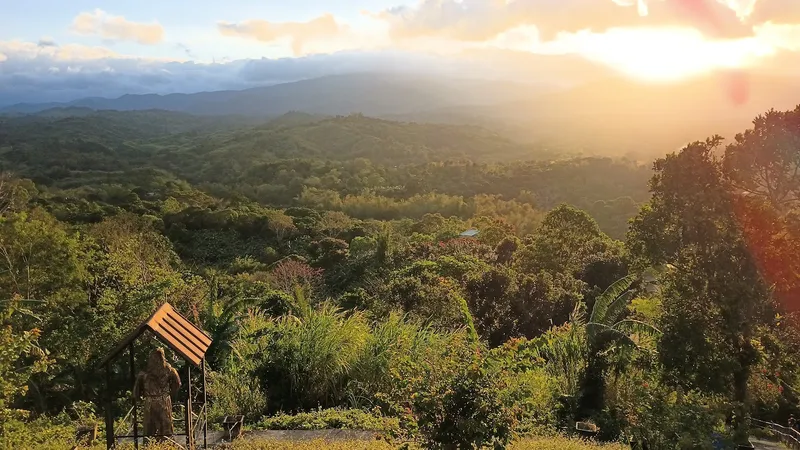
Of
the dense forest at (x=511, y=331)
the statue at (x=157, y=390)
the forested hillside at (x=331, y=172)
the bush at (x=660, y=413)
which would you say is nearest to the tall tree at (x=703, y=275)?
the dense forest at (x=511, y=331)

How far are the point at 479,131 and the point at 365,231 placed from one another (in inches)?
4296

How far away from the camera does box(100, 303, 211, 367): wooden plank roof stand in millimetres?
5996

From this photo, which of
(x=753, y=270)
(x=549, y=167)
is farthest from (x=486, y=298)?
(x=549, y=167)

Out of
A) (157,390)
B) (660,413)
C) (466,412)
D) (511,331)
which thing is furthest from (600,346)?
(157,390)

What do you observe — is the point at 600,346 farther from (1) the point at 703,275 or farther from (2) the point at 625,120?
(2) the point at 625,120

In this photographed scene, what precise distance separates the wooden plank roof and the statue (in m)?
0.36

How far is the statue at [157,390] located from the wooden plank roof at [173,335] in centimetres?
36

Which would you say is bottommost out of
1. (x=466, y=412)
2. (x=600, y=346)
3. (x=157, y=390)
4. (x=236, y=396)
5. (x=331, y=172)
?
(x=331, y=172)

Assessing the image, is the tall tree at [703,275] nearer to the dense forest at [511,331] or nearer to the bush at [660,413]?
the dense forest at [511,331]

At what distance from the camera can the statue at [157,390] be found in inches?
264

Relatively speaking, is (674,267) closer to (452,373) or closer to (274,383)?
A: (452,373)

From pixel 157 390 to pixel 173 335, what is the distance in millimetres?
907

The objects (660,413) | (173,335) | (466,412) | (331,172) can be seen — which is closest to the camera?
(466,412)

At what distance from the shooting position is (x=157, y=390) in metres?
6.75
